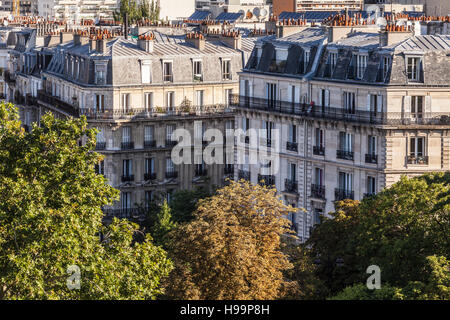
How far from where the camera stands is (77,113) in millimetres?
83625

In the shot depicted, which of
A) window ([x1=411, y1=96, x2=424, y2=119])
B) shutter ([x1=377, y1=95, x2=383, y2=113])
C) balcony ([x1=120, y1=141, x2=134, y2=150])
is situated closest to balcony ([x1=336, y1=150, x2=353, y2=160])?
shutter ([x1=377, y1=95, x2=383, y2=113])

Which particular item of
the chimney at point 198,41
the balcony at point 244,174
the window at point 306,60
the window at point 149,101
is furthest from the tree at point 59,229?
the chimney at point 198,41

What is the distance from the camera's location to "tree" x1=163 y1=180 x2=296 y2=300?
5256 centimetres

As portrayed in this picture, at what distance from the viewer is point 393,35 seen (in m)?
67.5

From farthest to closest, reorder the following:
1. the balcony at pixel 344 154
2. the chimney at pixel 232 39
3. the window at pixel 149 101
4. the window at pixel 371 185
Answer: the chimney at pixel 232 39 < the window at pixel 149 101 < the balcony at pixel 344 154 < the window at pixel 371 185

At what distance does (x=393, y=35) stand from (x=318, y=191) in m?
8.68

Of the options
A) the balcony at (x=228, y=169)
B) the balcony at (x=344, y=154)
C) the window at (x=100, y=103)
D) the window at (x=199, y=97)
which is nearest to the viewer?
the balcony at (x=344, y=154)

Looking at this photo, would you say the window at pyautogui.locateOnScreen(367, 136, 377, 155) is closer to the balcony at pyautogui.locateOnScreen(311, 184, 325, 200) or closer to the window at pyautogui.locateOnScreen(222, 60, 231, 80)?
the balcony at pyautogui.locateOnScreen(311, 184, 325, 200)

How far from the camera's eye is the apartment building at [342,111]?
6600cm

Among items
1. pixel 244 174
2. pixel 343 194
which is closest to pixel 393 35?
pixel 343 194

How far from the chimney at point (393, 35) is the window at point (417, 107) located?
3113mm

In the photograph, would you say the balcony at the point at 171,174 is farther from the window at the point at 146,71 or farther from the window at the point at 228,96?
the window at the point at 228,96

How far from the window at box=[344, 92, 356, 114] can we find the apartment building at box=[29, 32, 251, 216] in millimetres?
14243
